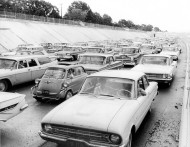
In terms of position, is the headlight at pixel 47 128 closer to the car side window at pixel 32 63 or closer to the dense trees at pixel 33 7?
the car side window at pixel 32 63

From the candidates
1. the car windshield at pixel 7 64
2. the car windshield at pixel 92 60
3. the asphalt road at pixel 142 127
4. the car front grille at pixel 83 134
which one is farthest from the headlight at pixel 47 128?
the car windshield at pixel 92 60

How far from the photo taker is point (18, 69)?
38.1ft

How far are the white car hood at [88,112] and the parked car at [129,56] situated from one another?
14007 millimetres

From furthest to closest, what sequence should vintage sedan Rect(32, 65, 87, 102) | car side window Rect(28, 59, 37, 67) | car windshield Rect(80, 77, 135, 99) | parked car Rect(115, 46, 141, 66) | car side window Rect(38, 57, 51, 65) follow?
parked car Rect(115, 46, 141, 66)
car side window Rect(38, 57, 51, 65)
car side window Rect(28, 59, 37, 67)
vintage sedan Rect(32, 65, 87, 102)
car windshield Rect(80, 77, 135, 99)

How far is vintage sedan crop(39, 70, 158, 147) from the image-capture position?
4.50 meters

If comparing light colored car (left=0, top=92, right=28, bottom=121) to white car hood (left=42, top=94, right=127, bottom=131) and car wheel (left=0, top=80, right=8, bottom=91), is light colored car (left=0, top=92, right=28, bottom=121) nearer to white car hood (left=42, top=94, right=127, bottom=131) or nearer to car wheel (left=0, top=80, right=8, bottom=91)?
white car hood (left=42, top=94, right=127, bottom=131)

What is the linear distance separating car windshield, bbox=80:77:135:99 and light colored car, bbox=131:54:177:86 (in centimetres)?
597

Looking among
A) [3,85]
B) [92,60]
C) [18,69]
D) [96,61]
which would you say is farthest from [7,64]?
[96,61]

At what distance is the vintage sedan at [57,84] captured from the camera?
909 centimetres

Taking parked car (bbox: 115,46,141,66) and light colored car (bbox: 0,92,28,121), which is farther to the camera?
parked car (bbox: 115,46,141,66)

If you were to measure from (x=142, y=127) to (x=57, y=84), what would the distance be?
3.85m

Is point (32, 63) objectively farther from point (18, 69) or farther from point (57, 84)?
point (57, 84)

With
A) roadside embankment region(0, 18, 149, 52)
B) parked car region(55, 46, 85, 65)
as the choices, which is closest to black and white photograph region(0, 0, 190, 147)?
parked car region(55, 46, 85, 65)

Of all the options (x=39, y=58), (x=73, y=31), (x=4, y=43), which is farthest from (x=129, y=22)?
(x=39, y=58)
